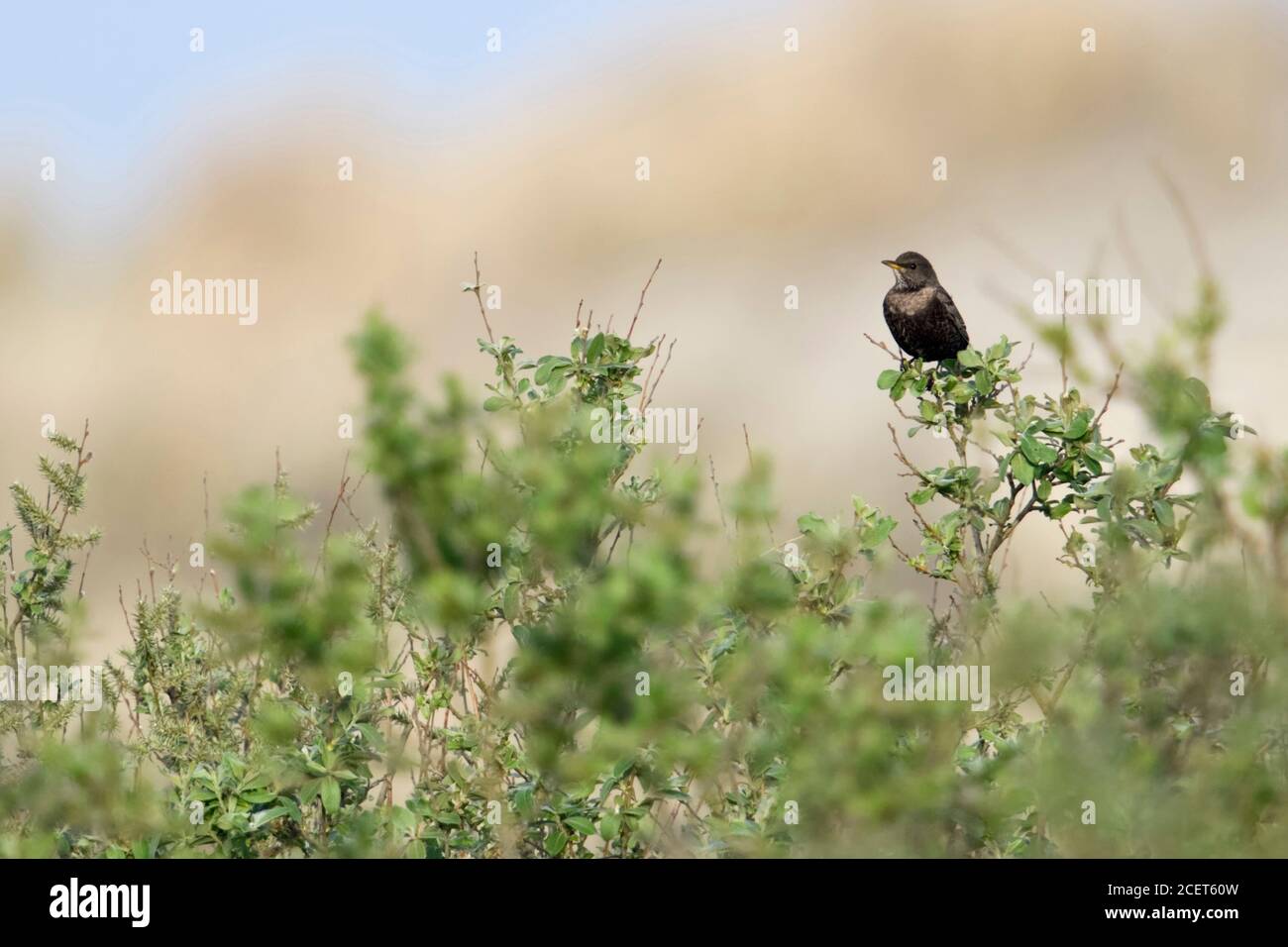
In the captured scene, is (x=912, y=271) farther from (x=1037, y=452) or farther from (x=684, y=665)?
(x=684, y=665)

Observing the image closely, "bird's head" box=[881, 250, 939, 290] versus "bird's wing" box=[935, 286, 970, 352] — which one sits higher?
"bird's head" box=[881, 250, 939, 290]

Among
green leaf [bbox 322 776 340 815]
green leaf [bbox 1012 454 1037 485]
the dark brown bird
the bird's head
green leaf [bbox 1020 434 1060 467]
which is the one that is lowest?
green leaf [bbox 322 776 340 815]

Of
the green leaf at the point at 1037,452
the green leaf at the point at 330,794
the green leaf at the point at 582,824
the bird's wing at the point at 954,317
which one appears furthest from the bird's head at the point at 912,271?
the green leaf at the point at 330,794

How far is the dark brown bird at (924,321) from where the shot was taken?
27.1 ft

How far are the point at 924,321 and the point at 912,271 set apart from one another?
0.71 meters

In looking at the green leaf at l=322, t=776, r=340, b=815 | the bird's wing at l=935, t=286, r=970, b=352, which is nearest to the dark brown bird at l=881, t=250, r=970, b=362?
the bird's wing at l=935, t=286, r=970, b=352

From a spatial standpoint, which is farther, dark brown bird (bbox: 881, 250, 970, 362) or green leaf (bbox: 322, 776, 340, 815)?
dark brown bird (bbox: 881, 250, 970, 362)

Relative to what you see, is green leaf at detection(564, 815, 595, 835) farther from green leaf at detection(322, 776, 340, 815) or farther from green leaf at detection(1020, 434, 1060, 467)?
green leaf at detection(1020, 434, 1060, 467)

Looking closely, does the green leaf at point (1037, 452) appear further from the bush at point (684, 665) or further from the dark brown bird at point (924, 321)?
the dark brown bird at point (924, 321)

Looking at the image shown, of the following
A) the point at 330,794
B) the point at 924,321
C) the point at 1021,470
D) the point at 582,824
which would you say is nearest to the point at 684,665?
the point at 582,824

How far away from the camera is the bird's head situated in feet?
29.1

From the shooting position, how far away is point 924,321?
836 cm
